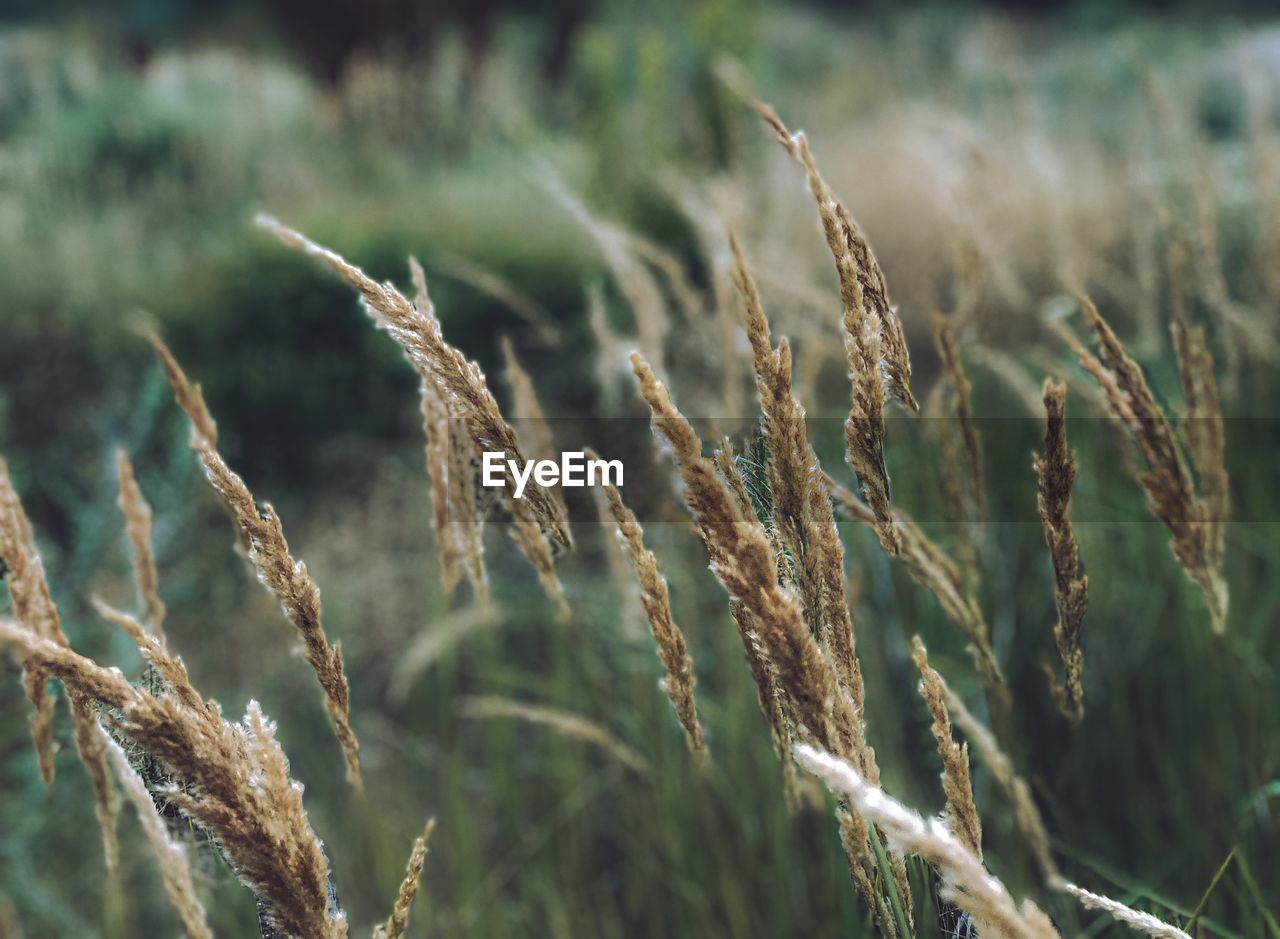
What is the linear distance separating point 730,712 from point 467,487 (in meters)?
0.84

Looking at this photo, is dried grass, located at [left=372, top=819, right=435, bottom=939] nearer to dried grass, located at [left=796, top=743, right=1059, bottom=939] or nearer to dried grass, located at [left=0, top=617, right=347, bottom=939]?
dried grass, located at [left=0, top=617, right=347, bottom=939]

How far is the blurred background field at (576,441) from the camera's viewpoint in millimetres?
1555

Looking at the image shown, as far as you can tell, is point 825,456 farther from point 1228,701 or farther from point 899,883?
point 899,883

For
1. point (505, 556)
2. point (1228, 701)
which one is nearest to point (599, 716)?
point (1228, 701)

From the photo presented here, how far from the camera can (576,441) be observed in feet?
12.7

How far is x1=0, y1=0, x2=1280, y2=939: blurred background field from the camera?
155cm

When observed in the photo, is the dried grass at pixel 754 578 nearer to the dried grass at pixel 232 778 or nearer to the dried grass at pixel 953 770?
the dried grass at pixel 953 770

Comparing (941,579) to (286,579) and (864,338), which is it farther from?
(286,579)

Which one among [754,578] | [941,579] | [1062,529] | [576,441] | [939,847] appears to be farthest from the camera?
[576,441]

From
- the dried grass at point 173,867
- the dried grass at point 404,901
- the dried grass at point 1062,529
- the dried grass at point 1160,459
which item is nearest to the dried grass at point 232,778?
the dried grass at point 404,901

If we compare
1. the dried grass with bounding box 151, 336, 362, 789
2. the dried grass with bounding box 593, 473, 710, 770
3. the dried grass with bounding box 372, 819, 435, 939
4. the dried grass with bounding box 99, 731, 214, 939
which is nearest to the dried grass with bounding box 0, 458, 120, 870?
the dried grass with bounding box 99, 731, 214, 939

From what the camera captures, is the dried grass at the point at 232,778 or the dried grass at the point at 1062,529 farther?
the dried grass at the point at 1062,529

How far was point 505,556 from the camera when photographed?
3.50m

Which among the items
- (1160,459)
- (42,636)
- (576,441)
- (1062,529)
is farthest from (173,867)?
(576,441)
